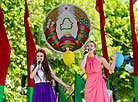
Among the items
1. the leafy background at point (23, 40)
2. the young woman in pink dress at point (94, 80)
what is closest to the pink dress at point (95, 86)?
the young woman in pink dress at point (94, 80)

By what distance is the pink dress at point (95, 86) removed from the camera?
5.86 meters

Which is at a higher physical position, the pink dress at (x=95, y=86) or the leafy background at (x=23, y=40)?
the leafy background at (x=23, y=40)

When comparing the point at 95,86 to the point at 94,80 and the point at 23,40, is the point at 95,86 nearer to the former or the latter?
the point at 94,80

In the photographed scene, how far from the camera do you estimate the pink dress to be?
586 cm

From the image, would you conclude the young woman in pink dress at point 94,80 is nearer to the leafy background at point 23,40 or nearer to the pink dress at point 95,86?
the pink dress at point 95,86

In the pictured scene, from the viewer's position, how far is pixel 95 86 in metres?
5.90

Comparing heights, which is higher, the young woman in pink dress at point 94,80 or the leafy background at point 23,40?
the leafy background at point 23,40

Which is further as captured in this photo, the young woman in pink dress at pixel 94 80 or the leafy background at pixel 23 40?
the leafy background at pixel 23 40

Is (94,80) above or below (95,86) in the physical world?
above

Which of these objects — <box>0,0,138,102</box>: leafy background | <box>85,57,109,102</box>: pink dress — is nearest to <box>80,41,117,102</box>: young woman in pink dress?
<box>85,57,109,102</box>: pink dress

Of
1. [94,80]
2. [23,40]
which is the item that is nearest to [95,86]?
[94,80]

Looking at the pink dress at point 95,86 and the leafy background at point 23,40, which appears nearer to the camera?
the pink dress at point 95,86

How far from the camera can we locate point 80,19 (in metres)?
7.82

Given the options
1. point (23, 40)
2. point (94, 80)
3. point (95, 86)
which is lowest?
point (95, 86)
